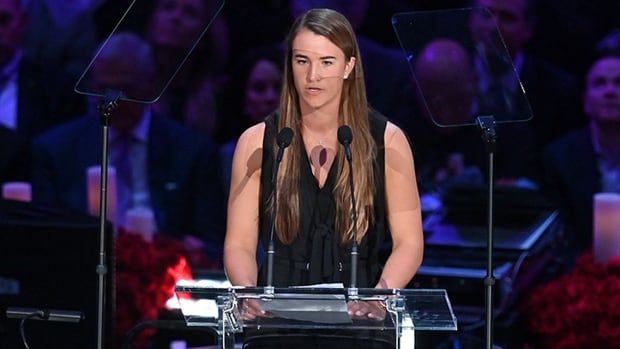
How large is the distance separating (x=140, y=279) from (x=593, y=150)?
2.57 meters

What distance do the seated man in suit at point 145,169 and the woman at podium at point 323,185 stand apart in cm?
282

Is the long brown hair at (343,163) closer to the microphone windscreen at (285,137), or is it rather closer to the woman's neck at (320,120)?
the woman's neck at (320,120)

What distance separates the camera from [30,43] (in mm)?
7828

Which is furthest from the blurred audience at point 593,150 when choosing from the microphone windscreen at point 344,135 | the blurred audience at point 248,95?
the microphone windscreen at point 344,135

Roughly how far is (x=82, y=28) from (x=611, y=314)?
11.6 feet

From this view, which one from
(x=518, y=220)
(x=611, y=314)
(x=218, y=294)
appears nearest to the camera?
(x=218, y=294)

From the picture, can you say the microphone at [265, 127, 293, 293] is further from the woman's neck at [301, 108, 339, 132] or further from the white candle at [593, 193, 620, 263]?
the white candle at [593, 193, 620, 263]

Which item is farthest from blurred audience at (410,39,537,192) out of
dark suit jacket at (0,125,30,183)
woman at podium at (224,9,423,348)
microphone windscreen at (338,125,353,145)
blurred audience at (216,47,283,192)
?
microphone windscreen at (338,125,353,145)

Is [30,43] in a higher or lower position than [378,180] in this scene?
higher

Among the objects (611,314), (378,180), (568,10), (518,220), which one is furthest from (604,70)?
(378,180)

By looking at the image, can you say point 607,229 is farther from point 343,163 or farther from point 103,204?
point 103,204

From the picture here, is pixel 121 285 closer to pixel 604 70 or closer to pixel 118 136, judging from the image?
pixel 118 136

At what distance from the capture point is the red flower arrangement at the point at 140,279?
237 inches

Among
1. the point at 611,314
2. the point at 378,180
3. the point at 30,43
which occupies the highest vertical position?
the point at 30,43
